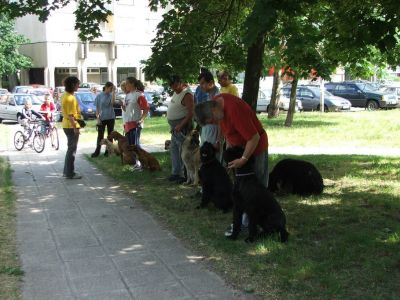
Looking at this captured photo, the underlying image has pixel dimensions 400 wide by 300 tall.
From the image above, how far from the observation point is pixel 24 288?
462 centimetres

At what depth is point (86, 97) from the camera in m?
28.1

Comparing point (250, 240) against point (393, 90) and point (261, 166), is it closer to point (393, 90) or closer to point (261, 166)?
point (261, 166)

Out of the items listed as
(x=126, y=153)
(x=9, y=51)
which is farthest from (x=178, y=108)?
(x=9, y=51)

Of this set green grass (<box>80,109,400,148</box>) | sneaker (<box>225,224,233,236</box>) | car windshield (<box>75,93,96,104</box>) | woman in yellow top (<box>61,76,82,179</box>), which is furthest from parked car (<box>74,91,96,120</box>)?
sneaker (<box>225,224,233,236</box>)

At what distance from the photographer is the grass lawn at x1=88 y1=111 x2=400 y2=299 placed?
4.49 m

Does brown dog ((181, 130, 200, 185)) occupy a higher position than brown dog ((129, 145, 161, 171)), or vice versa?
brown dog ((181, 130, 200, 185))

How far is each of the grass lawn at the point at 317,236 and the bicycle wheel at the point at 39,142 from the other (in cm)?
403

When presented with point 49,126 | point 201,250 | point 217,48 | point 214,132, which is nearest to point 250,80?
point 217,48

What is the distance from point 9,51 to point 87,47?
35.8 ft

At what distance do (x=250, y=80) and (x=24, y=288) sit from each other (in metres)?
6.21

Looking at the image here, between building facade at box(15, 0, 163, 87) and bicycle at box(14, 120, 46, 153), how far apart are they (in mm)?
39313

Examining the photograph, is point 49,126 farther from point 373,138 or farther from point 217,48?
point 373,138

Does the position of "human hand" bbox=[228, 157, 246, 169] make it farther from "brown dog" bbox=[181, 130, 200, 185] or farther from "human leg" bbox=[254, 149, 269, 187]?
"brown dog" bbox=[181, 130, 200, 185]

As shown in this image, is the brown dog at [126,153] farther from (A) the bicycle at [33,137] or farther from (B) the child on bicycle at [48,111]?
(B) the child on bicycle at [48,111]
